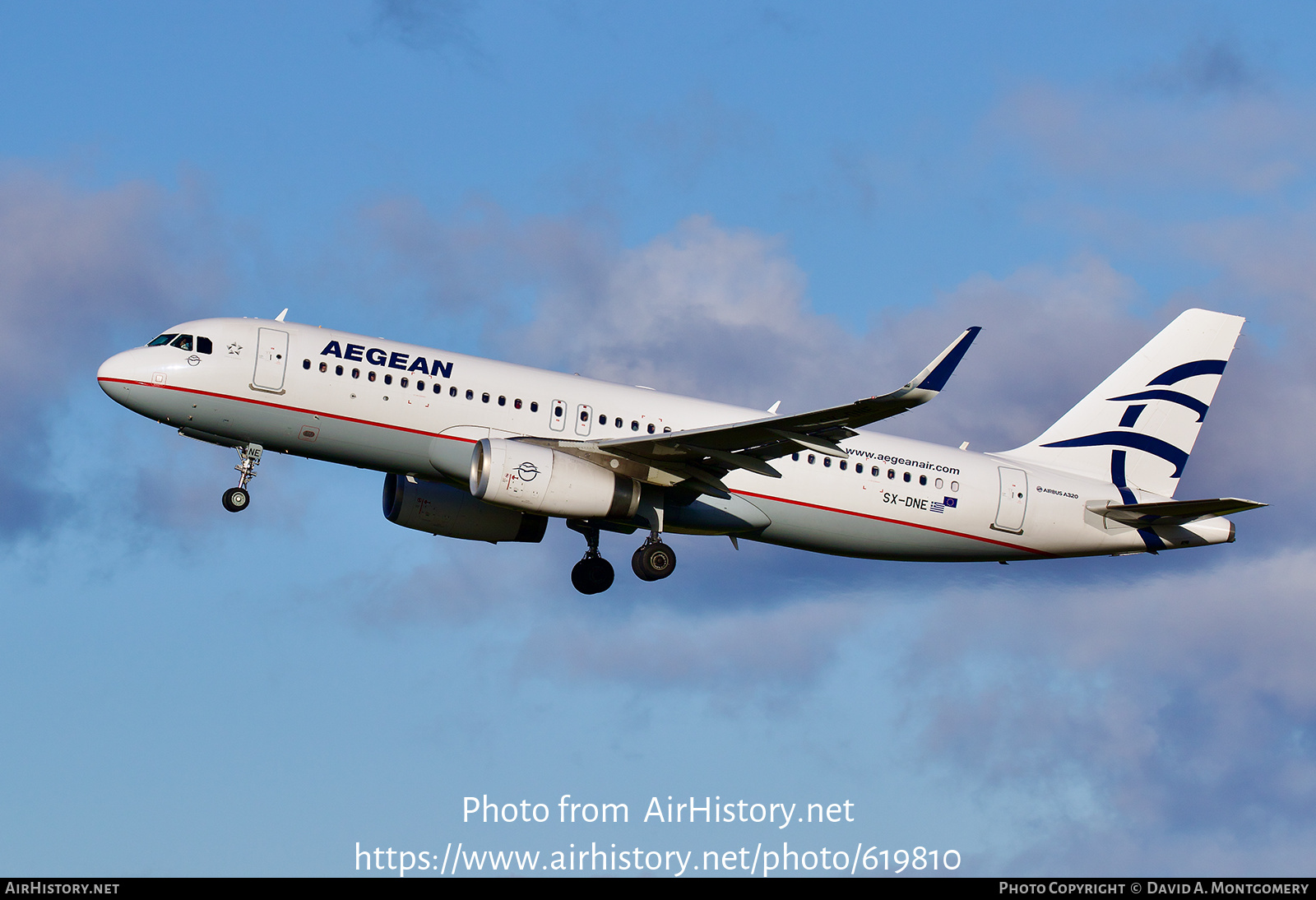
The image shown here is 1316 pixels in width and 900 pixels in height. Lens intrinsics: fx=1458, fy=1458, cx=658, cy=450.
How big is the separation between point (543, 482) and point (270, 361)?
22.7 ft

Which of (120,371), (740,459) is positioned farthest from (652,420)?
(120,371)

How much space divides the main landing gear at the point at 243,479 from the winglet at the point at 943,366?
15.6m

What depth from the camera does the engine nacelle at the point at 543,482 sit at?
3250 centimetres

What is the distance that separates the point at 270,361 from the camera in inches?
1319

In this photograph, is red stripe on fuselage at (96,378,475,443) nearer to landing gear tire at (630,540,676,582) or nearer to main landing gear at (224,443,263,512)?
main landing gear at (224,443,263,512)

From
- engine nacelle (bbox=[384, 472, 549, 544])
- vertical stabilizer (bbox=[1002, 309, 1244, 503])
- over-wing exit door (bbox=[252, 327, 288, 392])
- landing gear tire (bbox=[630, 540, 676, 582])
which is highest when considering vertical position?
vertical stabilizer (bbox=[1002, 309, 1244, 503])

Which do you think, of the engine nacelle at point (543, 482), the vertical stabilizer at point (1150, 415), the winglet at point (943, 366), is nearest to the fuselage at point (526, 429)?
the engine nacelle at point (543, 482)

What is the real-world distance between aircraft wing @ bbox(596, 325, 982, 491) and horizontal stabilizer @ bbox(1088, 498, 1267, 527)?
31.2 feet

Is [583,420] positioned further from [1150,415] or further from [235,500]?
[1150,415]

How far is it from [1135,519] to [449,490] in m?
18.0

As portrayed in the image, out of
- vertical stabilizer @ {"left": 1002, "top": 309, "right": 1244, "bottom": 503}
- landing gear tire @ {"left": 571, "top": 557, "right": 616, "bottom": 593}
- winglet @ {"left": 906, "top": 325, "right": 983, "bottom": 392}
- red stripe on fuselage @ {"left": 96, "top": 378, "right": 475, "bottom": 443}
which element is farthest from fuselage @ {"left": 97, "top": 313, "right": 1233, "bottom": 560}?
winglet @ {"left": 906, "top": 325, "right": 983, "bottom": 392}

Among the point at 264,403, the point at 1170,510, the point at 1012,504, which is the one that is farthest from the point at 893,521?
the point at 264,403

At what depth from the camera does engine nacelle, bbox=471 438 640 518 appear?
32.5 meters
